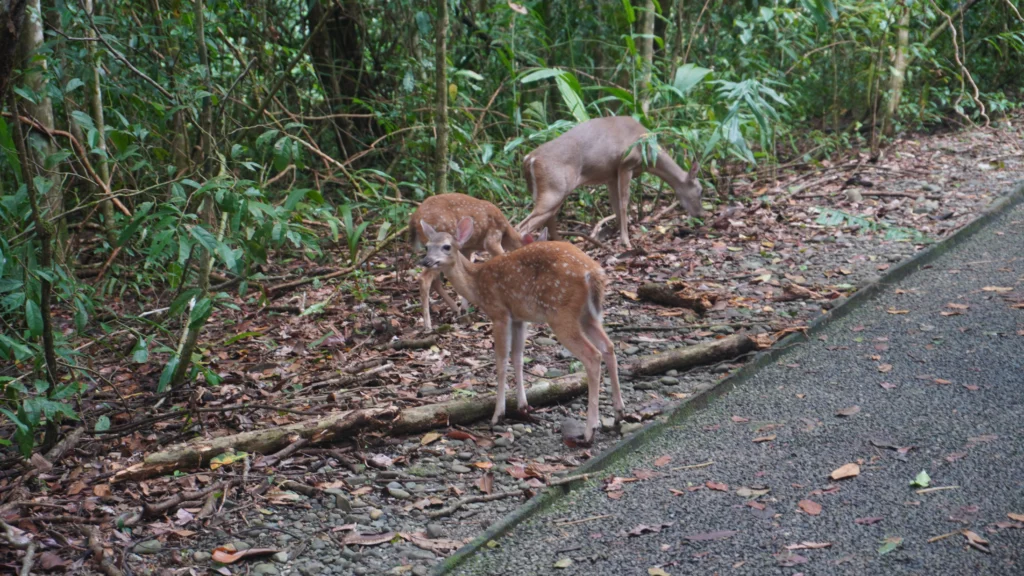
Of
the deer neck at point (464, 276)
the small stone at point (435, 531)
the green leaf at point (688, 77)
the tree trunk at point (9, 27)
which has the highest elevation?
the tree trunk at point (9, 27)

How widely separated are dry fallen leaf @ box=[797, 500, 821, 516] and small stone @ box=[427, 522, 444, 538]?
1.52m

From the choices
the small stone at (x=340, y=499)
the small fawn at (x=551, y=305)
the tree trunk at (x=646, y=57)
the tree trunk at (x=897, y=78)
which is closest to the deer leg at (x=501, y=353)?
the small fawn at (x=551, y=305)

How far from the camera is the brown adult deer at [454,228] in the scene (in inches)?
270

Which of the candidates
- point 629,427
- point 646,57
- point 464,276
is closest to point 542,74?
point 646,57

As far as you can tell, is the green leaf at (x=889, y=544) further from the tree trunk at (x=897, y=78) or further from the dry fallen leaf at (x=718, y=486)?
the tree trunk at (x=897, y=78)

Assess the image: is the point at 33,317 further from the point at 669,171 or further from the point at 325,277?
the point at 669,171

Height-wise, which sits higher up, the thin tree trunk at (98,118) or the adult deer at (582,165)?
the thin tree trunk at (98,118)

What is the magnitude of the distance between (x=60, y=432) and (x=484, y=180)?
4881 mm

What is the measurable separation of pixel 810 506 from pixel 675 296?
293cm

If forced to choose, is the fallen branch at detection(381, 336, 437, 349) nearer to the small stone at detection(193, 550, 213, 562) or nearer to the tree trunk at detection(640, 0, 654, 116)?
the small stone at detection(193, 550, 213, 562)

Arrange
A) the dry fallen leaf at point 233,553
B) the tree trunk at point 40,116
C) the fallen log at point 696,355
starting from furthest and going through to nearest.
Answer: the tree trunk at point 40,116, the fallen log at point 696,355, the dry fallen leaf at point 233,553

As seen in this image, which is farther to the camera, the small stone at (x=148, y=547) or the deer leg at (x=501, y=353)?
the deer leg at (x=501, y=353)

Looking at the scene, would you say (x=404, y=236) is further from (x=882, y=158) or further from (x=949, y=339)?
(x=882, y=158)

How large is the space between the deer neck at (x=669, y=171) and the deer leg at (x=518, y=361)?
14.9ft
